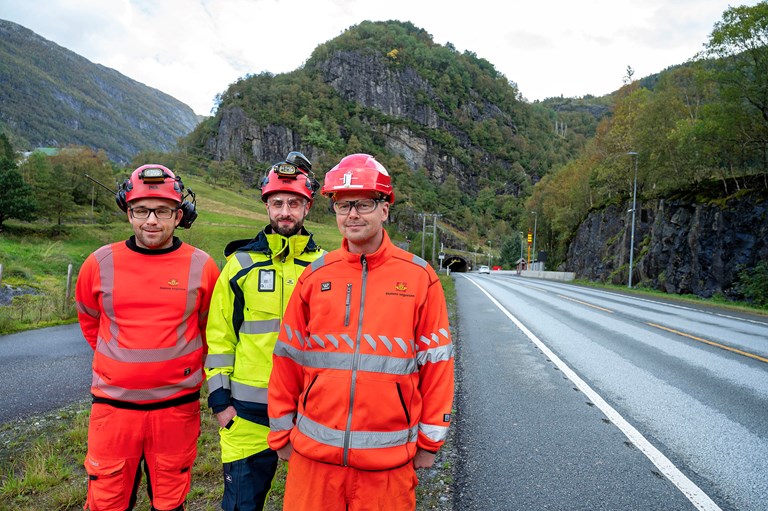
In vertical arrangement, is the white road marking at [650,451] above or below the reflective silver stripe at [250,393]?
below

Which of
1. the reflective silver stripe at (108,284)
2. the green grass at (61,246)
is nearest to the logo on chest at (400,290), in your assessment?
the reflective silver stripe at (108,284)

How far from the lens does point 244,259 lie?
2.70 m

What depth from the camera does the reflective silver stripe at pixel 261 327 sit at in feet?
8.56

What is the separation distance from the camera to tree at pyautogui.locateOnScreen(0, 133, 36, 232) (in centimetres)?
4662

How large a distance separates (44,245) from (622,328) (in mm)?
51629

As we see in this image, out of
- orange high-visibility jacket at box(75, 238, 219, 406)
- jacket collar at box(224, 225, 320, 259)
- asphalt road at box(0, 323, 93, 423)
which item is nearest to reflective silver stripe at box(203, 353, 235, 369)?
orange high-visibility jacket at box(75, 238, 219, 406)

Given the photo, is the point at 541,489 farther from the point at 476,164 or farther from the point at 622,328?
the point at 476,164

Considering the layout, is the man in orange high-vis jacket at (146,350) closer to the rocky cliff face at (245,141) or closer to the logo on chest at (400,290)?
the logo on chest at (400,290)

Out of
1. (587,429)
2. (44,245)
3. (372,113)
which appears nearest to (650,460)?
(587,429)

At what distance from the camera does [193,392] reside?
9.02 ft

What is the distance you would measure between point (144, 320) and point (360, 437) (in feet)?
4.96

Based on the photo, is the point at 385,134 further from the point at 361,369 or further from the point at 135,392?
the point at 361,369

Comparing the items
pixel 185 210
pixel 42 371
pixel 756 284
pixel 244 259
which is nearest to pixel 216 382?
pixel 244 259

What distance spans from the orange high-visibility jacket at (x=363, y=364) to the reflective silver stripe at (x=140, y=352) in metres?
0.78
